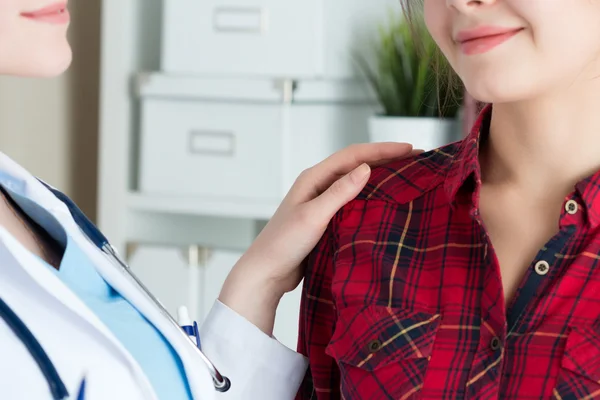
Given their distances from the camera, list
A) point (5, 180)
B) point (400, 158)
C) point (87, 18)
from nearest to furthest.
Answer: point (5, 180), point (400, 158), point (87, 18)

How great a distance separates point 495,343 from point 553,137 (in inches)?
8.1

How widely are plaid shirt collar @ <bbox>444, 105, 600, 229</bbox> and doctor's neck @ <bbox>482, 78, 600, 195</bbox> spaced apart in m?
0.03

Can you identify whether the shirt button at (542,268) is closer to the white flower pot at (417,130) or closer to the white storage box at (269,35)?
the white flower pot at (417,130)

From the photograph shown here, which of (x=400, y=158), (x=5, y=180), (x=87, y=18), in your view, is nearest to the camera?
(x=5, y=180)

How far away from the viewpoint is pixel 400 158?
105 centimetres

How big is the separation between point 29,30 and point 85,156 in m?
1.97

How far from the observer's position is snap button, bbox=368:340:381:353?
0.91m

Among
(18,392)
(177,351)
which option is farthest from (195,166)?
(18,392)

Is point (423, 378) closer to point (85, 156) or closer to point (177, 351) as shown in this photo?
point (177, 351)

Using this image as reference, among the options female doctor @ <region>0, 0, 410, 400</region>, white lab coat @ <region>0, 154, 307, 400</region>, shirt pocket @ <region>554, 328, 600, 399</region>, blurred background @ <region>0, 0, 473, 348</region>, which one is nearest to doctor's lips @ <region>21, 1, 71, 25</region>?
female doctor @ <region>0, 0, 410, 400</region>

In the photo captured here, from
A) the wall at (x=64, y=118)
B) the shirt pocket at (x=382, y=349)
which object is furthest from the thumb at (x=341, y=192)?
the wall at (x=64, y=118)

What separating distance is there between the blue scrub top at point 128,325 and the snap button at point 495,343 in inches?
11.7

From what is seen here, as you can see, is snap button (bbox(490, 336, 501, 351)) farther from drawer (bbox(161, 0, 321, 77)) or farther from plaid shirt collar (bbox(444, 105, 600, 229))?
drawer (bbox(161, 0, 321, 77))

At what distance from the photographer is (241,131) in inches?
87.7
